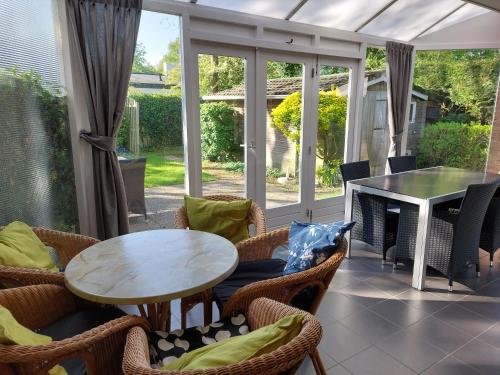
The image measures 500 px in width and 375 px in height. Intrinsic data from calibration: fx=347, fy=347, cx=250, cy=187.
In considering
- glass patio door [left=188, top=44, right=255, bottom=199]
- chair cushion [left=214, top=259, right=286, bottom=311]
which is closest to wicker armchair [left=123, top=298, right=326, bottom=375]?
chair cushion [left=214, top=259, right=286, bottom=311]

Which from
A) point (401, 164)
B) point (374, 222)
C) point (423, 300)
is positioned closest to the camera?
point (423, 300)

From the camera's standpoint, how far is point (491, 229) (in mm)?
3104

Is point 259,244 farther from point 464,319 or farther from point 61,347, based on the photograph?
point 464,319

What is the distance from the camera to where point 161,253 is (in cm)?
182

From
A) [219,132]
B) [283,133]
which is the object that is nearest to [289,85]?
[283,133]

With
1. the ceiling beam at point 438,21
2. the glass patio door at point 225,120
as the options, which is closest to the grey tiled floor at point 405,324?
the glass patio door at point 225,120

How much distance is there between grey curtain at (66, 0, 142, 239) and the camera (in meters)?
2.64

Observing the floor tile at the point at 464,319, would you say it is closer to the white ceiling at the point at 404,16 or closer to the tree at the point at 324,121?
the tree at the point at 324,121

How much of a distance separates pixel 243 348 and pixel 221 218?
1.47 metres

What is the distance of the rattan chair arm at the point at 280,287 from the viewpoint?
1.62 metres

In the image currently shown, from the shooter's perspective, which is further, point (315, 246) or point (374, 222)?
point (374, 222)

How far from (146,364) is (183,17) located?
2941 mm

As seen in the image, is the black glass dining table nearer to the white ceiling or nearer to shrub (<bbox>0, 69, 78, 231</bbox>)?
the white ceiling

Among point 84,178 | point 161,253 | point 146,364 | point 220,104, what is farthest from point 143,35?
point 146,364
